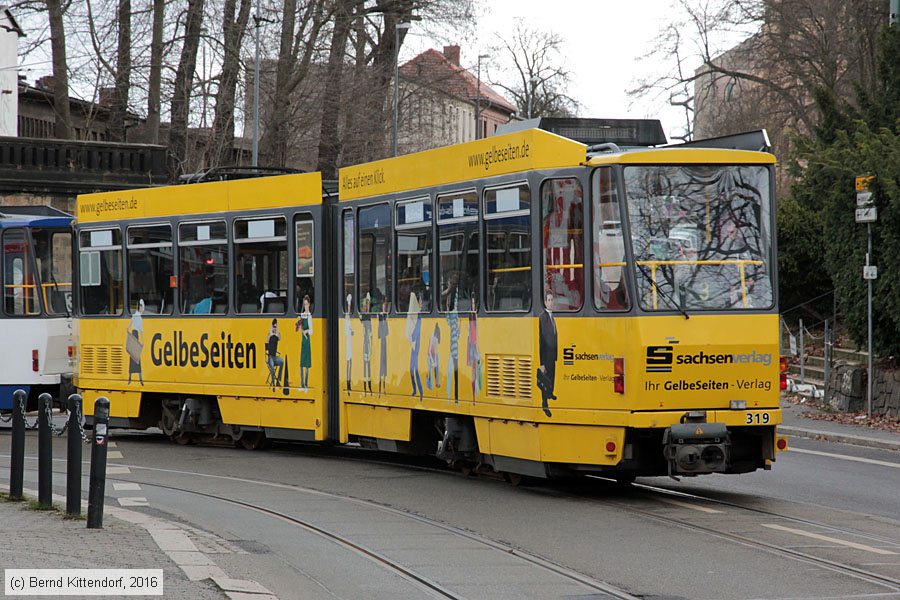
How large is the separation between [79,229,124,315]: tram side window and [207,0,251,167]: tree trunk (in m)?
20.9

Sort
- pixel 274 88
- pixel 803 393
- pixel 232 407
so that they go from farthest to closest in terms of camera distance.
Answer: pixel 274 88 → pixel 803 393 → pixel 232 407

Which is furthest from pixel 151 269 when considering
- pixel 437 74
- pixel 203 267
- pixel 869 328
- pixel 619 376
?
pixel 437 74

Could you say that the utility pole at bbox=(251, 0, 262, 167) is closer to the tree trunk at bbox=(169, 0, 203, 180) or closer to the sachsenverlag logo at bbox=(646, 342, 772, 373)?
the tree trunk at bbox=(169, 0, 203, 180)

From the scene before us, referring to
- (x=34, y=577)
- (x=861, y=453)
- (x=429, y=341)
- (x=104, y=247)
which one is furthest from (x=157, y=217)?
(x=34, y=577)

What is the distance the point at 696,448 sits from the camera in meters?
12.2

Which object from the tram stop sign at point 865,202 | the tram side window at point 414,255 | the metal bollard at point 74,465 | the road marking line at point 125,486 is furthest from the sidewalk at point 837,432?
the metal bollard at point 74,465

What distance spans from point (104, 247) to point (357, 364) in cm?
560

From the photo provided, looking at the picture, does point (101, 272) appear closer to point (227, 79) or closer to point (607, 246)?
point (607, 246)

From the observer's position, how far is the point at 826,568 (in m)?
9.41

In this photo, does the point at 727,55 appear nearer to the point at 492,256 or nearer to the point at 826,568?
the point at 492,256

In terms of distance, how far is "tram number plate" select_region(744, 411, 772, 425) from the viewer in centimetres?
1252

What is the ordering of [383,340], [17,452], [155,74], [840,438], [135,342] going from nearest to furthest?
[17,452], [383,340], [135,342], [840,438], [155,74]

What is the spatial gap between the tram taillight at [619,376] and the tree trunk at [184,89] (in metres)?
26.9

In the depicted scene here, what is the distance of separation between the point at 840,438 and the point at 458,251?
29.1 feet
